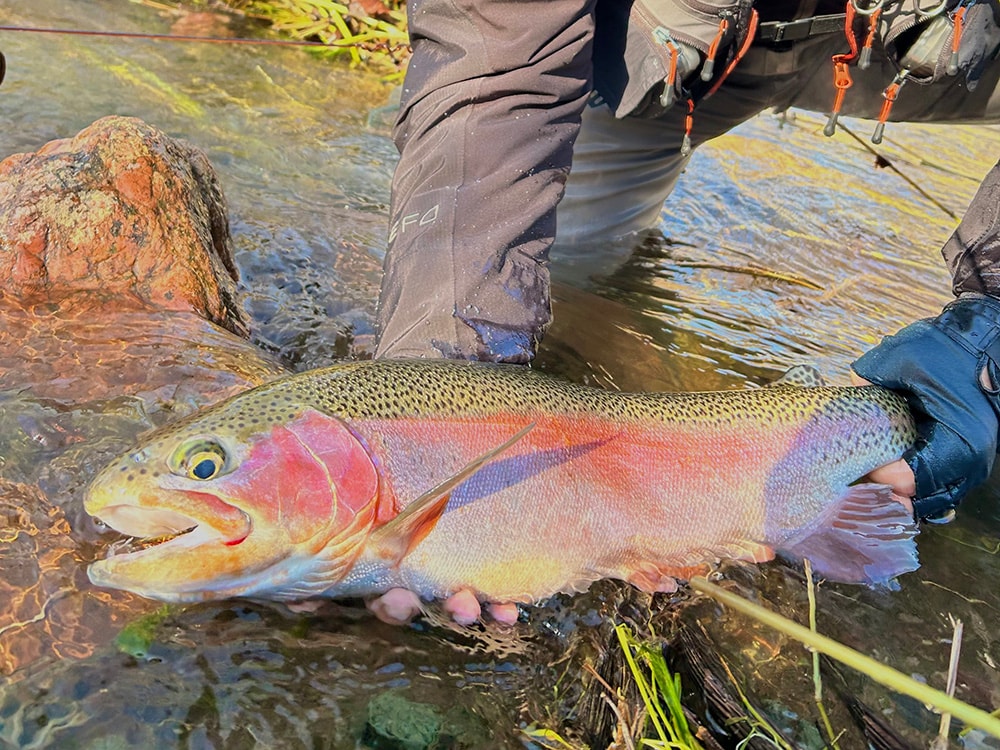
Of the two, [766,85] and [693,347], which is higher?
[766,85]

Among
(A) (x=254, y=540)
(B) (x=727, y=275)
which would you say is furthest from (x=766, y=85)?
(A) (x=254, y=540)

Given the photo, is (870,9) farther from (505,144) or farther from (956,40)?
(505,144)

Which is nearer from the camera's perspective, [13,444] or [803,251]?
[13,444]

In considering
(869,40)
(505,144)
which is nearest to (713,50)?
(869,40)

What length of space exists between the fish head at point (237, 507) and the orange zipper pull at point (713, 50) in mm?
2239

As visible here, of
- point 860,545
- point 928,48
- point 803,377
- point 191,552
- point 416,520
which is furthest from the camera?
point 928,48

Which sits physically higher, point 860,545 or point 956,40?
point 956,40

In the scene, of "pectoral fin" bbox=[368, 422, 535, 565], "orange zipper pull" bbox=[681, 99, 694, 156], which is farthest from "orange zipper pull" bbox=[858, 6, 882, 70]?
"pectoral fin" bbox=[368, 422, 535, 565]

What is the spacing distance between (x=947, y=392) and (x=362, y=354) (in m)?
2.06

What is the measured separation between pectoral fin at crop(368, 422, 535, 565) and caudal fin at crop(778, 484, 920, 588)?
1170 millimetres

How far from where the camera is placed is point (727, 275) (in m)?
4.79

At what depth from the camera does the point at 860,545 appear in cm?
243

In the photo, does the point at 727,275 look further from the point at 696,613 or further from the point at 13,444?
the point at 13,444

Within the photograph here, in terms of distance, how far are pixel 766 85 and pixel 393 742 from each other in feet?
11.9
